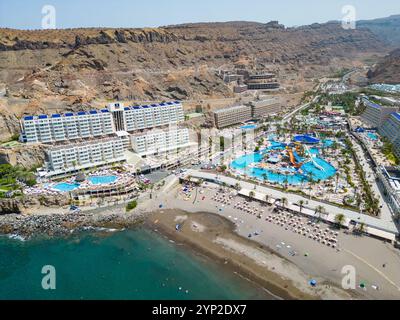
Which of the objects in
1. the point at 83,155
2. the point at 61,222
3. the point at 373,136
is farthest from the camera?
the point at 373,136

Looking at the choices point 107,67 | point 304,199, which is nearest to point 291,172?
point 304,199

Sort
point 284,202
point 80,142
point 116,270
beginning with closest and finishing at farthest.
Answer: point 116,270, point 284,202, point 80,142

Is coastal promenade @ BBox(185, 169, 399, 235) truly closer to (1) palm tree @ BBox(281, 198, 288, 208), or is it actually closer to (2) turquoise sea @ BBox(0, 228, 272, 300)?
(1) palm tree @ BBox(281, 198, 288, 208)

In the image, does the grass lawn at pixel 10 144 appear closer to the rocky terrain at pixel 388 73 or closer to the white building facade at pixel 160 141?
the white building facade at pixel 160 141

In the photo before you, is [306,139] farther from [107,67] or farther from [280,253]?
[107,67]

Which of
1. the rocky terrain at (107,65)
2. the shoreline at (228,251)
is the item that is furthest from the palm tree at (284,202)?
the rocky terrain at (107,65)

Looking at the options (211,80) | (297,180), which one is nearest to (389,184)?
(297,180)
